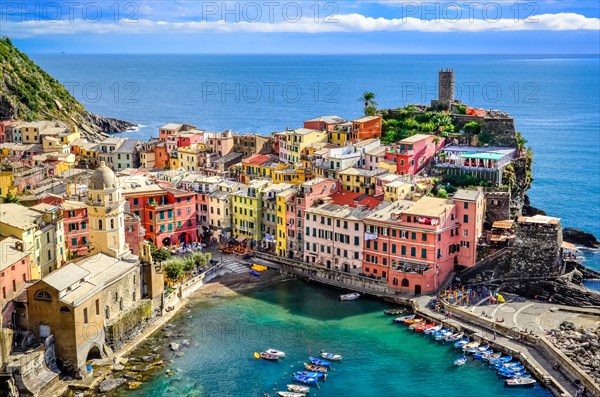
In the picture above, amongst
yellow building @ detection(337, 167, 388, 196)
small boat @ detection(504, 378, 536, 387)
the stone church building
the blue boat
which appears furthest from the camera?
yellow building @ detection(337, 167, 388, 196)

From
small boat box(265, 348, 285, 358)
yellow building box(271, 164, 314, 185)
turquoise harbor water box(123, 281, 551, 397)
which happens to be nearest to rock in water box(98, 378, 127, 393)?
turquoise harbor water box(123, 281, 551, 397)

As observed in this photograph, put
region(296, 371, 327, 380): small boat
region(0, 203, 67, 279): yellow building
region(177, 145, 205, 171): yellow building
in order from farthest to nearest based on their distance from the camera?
1. region(177, 145, 205, 171): yellow building
2. region(0, 203, 67, 279): yellow building
3. region(296, 371, 327, 380): small boat

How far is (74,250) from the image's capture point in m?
72.6

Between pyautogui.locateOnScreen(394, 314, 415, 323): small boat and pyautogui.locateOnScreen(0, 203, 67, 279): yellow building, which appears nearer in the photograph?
pyautogui.locateOnScreen(0, 203, 67, 279): yellow building

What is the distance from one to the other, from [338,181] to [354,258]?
37.6 ft

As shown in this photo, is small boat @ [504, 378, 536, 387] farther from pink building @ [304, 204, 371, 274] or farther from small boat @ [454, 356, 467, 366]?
pink building @ [304, 204, 371, 274]

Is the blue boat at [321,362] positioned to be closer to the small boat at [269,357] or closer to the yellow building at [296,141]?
the small boat at [269,357]

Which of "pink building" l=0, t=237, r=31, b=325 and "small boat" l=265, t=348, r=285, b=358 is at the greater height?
"pink building" l=0, t=237, r=31, b=325

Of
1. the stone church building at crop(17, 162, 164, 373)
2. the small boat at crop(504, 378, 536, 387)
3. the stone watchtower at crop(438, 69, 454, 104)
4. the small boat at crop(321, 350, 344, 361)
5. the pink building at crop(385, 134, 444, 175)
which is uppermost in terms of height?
the stone watchtower at crop(438, 69, 454, 104)

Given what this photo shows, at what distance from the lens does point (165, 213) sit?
270 ft

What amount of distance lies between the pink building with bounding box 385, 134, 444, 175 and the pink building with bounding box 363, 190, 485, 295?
13062mm

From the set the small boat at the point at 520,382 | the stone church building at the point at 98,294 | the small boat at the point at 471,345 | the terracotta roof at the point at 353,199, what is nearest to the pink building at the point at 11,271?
the stone church building at the point at 98,294

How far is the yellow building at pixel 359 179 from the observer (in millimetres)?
81125

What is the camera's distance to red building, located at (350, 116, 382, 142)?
97.9 meters
